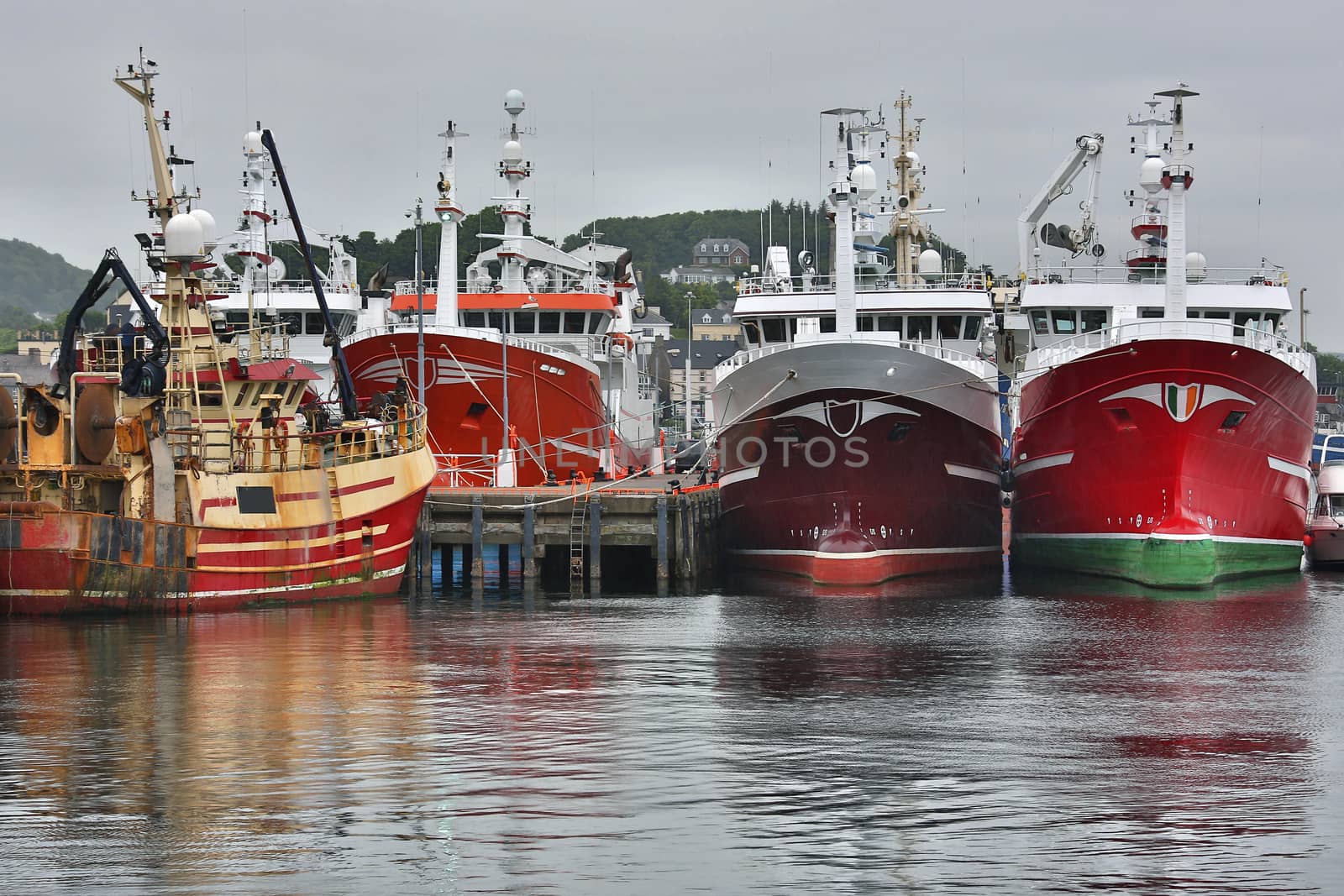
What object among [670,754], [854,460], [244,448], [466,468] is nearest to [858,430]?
[854,460]

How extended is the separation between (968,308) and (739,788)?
28.1m

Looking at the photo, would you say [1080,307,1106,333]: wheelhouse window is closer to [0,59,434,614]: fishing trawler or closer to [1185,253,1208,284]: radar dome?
[1185,253,1208,284]: radar dome

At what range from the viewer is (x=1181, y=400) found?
39812mm

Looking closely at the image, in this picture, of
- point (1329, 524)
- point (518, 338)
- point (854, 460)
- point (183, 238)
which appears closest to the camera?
point (183, 238)

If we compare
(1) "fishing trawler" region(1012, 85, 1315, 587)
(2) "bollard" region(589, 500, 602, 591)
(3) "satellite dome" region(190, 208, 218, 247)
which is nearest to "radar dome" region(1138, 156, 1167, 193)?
(1) "fishing trawler" region(1012, 85, 1315, 587)

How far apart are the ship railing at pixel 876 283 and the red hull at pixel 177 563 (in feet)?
45.9

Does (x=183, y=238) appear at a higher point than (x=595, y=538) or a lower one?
higher

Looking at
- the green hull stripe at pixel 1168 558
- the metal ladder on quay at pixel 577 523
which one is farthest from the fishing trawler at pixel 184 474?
the green hull stripe at pixel 1168 558

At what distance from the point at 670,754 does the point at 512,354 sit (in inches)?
1252

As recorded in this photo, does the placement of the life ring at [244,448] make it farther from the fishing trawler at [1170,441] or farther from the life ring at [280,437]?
the fishing trawler at [1170,441]

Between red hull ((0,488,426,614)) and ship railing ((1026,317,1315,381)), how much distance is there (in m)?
16.6

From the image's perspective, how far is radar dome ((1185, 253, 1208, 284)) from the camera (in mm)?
49219

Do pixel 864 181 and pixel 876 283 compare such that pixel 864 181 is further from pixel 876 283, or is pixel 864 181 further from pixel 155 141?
pixel 155 141

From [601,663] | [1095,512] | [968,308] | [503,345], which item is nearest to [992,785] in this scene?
[601,663]
